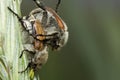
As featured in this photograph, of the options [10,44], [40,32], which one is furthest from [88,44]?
[10,44]

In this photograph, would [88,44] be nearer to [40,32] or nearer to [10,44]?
[40,32]

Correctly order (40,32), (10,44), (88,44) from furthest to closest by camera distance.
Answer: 1. (88,44)
2. (40,32)
3. (10,44)

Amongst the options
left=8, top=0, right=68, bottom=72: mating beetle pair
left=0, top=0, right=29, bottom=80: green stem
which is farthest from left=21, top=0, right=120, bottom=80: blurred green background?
left=0, top=0, right=29, bottom=80: green stem

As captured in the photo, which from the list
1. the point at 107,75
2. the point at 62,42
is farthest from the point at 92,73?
the point at 62,42

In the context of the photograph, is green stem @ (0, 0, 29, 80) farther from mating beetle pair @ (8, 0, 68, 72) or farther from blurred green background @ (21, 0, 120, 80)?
blurred green background @ (21, 0, 120, 80)

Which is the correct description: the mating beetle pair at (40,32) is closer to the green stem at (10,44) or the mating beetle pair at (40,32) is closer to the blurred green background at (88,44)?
the green stem at (10,44)
